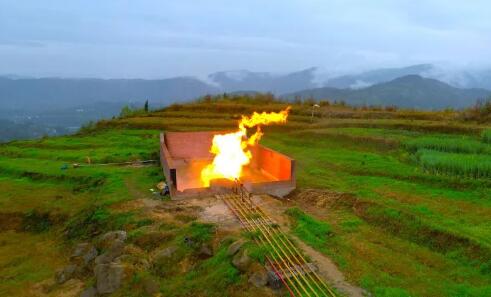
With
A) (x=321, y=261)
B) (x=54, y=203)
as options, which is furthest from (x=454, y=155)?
(x=54, y=203)

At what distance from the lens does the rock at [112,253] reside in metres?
14.0

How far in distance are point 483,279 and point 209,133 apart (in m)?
19.1

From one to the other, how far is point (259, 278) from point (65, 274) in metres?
8.04

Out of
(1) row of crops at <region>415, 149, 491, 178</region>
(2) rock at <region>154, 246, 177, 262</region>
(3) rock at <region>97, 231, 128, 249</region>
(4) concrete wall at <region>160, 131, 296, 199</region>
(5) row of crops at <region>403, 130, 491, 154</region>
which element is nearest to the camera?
(2) rock at <region>154, 246, 177, 262</region>

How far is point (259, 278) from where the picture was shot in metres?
11.0

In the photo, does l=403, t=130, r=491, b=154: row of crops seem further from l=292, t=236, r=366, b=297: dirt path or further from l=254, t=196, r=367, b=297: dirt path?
l=292, t=236, r=366, b=297: dirt path

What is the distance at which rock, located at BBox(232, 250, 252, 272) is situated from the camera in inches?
455

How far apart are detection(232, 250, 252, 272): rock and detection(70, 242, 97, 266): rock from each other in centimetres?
632

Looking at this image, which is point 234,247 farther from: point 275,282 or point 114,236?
point 114,236

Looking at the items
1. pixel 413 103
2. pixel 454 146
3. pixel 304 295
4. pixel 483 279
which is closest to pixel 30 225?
pixel 304 295

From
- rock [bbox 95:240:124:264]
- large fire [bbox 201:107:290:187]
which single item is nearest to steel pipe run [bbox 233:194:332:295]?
rock [bbox 95:240:124:264]

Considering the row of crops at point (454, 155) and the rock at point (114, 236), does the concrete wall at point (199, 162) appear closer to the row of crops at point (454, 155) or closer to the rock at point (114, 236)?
the rock at point (114, 236)

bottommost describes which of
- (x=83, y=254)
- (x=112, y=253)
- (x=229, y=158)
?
(x=83, y=254)

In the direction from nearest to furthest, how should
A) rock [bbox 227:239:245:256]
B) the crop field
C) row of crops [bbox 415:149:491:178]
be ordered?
the crop field
rock [bbox 227:239:245:256]
row of crops [bbox 415:149:491:178]
